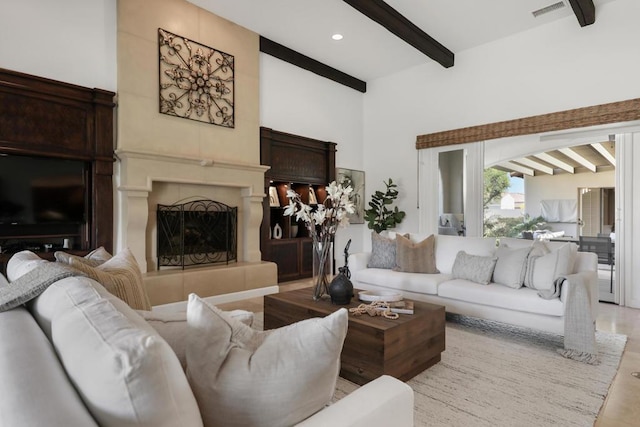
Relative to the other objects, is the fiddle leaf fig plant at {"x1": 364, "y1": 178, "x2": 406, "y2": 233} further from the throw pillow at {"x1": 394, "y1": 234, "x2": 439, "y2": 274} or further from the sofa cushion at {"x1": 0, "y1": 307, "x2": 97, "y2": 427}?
the sofa cushion at {"x1": 0, "y1": 307, "x2": 97, "y2": 427}

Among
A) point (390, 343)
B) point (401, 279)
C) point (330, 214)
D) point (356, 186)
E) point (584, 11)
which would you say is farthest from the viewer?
point (356, 186)

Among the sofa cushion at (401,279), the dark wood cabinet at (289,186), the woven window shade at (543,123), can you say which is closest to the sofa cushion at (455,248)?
the sofa cushion at (401,279)

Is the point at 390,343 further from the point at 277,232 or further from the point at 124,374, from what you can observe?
the point at 277,232

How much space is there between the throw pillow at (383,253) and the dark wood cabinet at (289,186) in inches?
71.3

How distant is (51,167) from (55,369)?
3893 mm

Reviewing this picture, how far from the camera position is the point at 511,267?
3406 millimetres

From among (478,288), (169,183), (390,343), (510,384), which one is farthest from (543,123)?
(169,183)

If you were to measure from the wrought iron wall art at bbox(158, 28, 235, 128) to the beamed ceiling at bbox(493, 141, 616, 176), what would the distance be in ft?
14.0

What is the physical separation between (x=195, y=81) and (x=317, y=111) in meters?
2.32

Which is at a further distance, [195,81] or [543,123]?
[543,123]

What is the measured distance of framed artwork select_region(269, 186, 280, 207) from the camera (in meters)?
5.80

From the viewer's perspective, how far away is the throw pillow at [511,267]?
3342mm

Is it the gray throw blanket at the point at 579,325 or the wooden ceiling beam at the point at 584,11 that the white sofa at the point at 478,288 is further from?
the wooden ceiling beam at the point at 584,11

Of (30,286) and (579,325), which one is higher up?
(30,286)
